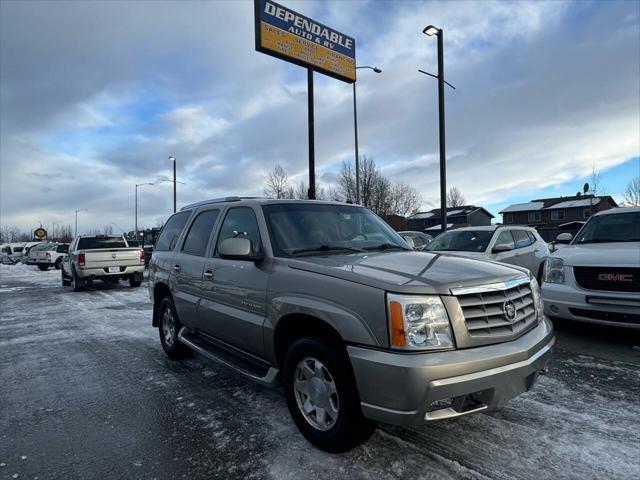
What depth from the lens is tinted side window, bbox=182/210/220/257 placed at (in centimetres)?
471

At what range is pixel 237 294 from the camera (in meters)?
3.83

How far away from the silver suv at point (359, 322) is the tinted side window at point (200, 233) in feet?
1.50

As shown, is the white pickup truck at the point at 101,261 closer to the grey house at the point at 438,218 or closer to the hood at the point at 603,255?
the hood at the point at 603,255

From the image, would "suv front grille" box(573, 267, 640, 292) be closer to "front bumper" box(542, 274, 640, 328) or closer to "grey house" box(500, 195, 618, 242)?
"front bumper" box(542, 274, 640, 328)

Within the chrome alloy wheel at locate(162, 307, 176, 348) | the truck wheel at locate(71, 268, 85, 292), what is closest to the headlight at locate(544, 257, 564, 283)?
the chrome alloy wheel at locate(162, 307, 176, 348)

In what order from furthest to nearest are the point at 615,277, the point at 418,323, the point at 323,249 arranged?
the point at 615,277 → the point at 323,249 → the point at 418,323

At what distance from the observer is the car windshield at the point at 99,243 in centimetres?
1445

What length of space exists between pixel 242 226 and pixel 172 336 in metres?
2.16

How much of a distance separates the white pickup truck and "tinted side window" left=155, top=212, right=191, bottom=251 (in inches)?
345

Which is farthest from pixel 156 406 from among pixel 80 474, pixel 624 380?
pixel 624 380

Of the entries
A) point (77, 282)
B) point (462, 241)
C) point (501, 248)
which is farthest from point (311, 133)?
point (77, 282)

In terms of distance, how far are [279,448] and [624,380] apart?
3526mm

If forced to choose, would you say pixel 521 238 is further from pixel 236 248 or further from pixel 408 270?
pixel 236 248

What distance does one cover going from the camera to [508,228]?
9.47m
